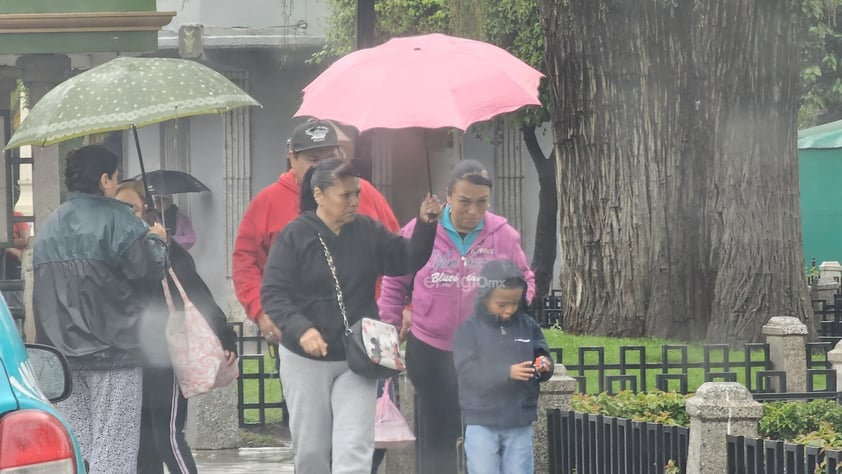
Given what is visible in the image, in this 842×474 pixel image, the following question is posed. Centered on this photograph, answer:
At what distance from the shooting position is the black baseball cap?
25.4ft

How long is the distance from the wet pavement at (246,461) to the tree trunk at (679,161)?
386 cm

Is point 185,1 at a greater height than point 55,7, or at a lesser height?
greater

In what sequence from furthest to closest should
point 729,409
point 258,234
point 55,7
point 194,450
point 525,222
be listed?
point 525,222
point 55,7
point 194,450
point 258,234
point 729,409

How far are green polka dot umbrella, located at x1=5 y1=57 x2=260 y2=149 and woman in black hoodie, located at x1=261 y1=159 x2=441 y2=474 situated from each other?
1090 mm

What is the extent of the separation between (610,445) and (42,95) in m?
5.87

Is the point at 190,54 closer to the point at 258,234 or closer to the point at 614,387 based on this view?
the point at 614,387

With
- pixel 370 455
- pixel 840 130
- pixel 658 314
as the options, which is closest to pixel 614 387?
pixel 658 314

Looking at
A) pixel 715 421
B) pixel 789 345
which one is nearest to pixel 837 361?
pixel 789 345

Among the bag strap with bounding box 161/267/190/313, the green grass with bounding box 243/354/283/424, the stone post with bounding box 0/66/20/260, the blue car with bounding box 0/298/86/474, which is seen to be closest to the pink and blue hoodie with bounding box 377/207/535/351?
the bag strap with bounding box 161/267/190/313

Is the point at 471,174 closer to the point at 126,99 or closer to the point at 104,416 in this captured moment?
the point at 126,99

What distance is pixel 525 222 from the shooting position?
2302cm

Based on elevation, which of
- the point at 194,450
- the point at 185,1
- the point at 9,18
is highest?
the point at 185,1

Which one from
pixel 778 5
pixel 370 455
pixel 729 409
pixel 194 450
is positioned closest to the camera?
pixel 370 455

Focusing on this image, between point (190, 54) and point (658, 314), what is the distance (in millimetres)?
8618
